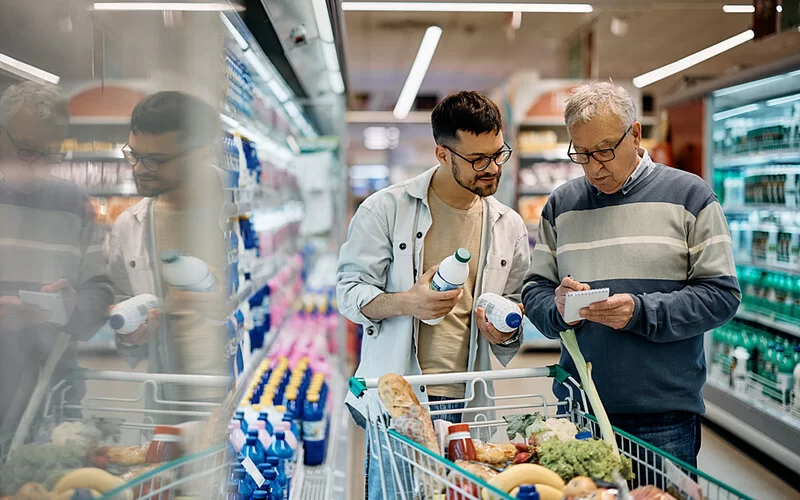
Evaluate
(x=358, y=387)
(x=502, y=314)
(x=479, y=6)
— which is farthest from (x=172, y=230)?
(x=479, y=6)

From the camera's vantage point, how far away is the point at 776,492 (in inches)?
169

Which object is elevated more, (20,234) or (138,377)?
(20,234)

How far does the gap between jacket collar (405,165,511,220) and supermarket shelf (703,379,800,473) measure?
3.03 metres

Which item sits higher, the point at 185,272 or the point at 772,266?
the point at 185,272

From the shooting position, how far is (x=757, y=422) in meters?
4.89

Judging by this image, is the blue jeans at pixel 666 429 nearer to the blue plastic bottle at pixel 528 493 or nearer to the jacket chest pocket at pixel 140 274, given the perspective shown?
the blue plastic bottle at pixel 528 493

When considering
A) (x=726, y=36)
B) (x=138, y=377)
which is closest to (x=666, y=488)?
(x=138, y=377)

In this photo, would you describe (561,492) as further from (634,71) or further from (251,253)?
(634,71)

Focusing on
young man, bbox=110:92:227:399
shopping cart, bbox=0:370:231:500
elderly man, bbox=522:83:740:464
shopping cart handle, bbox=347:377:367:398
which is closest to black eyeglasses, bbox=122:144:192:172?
young man, bbox=110:92:227:399

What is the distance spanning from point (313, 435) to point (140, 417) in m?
2.64

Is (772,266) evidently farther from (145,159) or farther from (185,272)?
(145,159)

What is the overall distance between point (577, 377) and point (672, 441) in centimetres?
35

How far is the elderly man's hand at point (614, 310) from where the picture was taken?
200 centimetres

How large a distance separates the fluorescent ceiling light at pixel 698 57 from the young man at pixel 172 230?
398cm
